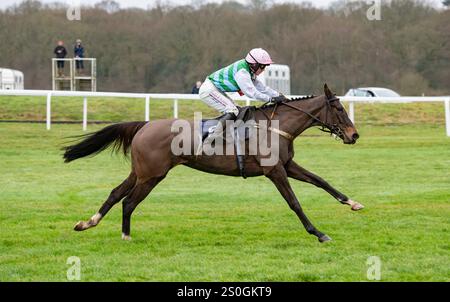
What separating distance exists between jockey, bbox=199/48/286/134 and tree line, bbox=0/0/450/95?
35680 mm

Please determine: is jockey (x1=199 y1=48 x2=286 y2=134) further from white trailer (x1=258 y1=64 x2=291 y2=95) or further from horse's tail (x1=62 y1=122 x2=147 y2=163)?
white trailer (x1=258 y1=64 x2=291 y2=95)

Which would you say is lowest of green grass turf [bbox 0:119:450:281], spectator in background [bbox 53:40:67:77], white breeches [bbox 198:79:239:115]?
green grass turf [bbox 0:119:450:281]

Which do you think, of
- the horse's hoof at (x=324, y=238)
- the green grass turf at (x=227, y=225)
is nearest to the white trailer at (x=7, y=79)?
the green grass turf at (x=227, y=225)

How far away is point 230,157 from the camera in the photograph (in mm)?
8812

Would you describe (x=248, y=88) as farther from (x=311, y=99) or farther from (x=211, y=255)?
(x=211, y=255)

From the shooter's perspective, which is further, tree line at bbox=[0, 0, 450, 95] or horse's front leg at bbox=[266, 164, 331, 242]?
tree line at bbox=[0, 0, 450, 95]

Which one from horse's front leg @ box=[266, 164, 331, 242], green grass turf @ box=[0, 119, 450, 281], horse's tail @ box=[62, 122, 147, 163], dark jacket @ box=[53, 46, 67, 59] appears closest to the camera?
green grass turf @ box=[0, 119, 450, 281]

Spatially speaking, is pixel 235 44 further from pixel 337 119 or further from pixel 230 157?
pixel 230 157

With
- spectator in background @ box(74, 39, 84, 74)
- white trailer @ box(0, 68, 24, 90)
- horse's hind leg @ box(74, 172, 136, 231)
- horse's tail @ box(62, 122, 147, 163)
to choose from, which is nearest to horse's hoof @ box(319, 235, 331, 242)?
horse's hind leg @ box(74, 172, 136, 231)

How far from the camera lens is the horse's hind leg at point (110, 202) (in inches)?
342

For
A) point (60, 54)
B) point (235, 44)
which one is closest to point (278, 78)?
point (235, 44)

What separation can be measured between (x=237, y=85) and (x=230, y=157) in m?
0.81

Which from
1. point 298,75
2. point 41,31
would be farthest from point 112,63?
point 298,75

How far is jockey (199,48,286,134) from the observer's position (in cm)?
877
